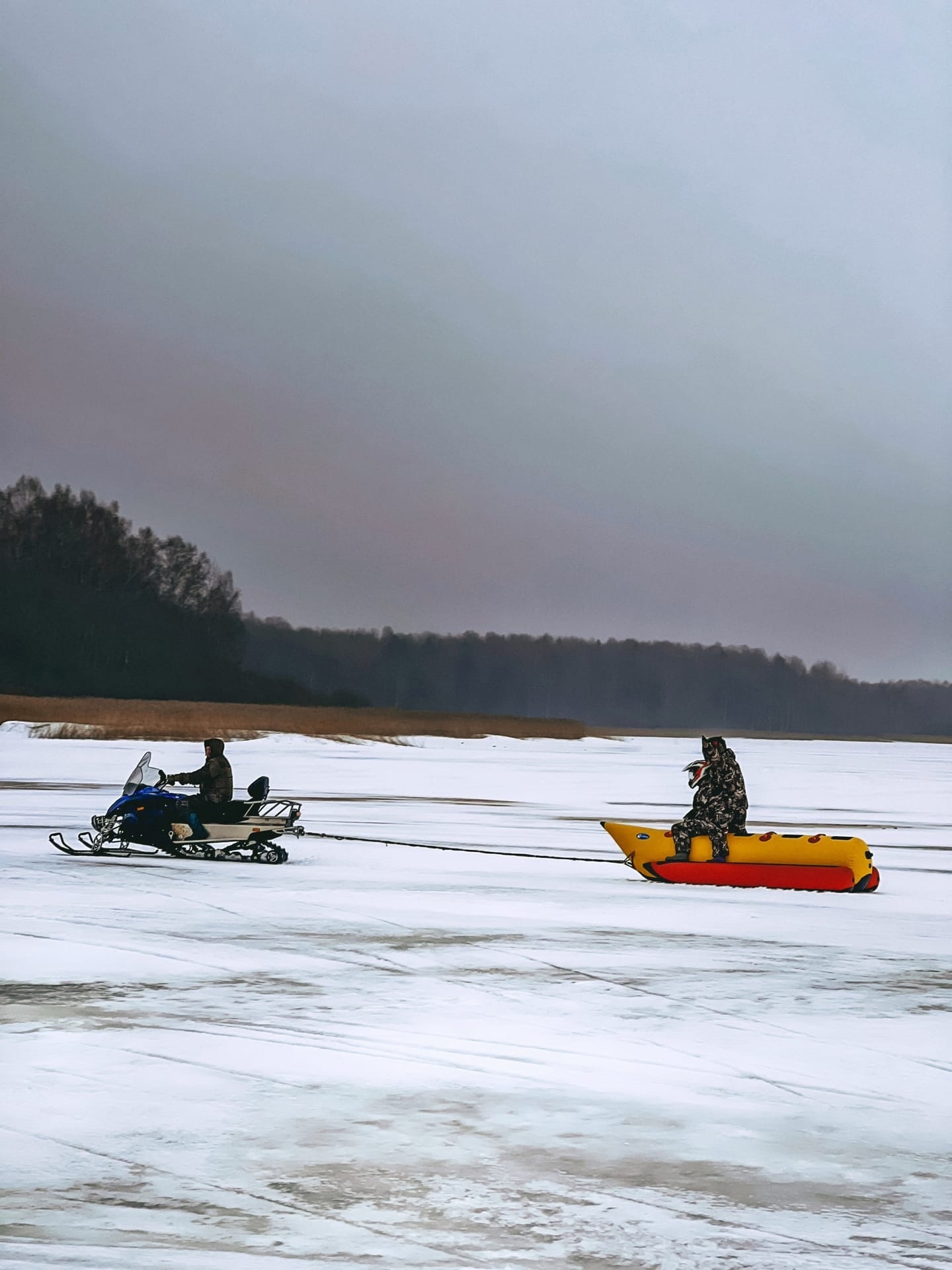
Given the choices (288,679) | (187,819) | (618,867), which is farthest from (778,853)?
(288,679)

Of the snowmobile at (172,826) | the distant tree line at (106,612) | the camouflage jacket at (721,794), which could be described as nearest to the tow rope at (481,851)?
the snowmobile at (172,826)

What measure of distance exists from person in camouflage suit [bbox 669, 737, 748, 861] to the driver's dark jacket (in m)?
4.48

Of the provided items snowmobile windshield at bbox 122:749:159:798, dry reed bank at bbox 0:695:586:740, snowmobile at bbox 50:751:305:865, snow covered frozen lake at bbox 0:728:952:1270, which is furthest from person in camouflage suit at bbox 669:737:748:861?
dry reed bank at bbox 0:695:586:740

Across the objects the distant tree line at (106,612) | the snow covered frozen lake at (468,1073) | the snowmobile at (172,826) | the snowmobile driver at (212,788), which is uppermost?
the distant tree line at (106,612)

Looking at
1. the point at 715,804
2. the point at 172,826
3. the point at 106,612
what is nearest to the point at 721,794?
the point at 715,804

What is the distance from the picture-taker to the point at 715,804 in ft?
46.4

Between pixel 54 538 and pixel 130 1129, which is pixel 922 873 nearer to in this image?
pixel 130 1129

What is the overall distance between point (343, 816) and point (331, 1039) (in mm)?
15212

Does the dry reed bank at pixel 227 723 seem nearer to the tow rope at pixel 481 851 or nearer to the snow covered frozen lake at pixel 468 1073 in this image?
the tow rope at pixel 481 851

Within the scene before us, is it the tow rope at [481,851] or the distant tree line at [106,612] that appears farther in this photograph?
the distant tree line at [106,612]

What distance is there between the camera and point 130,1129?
5.40m

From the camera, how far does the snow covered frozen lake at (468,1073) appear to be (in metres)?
4.39

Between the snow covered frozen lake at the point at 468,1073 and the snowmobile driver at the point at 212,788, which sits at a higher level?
the snowmobile driver at the point at 212,788

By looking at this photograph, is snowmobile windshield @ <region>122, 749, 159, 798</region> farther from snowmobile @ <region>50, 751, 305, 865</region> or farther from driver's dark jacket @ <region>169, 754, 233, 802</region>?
driver's dark jacket @ <region>169, 754, 233, 802</region>
